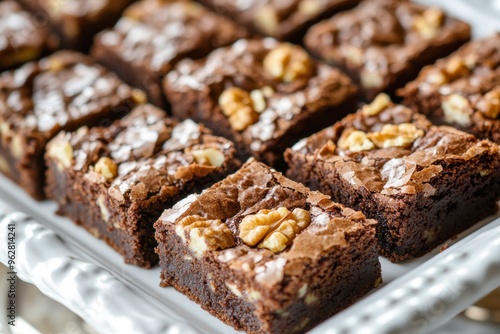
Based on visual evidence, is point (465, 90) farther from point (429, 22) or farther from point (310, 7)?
point (310, 7)

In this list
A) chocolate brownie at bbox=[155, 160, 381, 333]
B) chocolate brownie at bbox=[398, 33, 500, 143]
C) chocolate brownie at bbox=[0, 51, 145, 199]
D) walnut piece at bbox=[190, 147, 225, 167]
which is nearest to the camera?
chocolate brownie at bbox=[155, 160, 381, 333]

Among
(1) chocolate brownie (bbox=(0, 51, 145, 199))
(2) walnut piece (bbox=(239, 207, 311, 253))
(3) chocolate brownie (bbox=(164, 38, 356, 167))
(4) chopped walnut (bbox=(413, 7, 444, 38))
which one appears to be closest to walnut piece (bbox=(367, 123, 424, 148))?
(3) chocolate brownie (bbox=(164, 38, 356, 167))

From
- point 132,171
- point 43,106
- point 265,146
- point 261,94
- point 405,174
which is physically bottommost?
point 43,106

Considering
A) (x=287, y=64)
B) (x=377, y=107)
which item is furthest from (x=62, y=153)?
(x=377, y=107)

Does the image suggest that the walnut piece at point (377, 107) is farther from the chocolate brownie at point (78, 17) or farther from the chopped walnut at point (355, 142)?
the chocolate brownie at point (78, 17)

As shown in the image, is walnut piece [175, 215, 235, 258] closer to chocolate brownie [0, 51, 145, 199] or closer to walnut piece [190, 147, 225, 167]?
walnut piece [190, 147, 225, 167]

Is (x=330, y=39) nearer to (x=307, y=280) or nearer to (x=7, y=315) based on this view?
(x=307, y=280)
